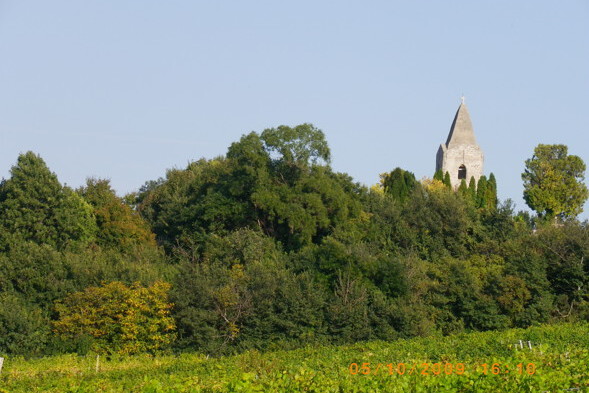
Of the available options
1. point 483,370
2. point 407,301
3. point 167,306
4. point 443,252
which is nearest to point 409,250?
point 443,252

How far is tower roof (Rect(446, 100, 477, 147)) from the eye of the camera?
214 ft

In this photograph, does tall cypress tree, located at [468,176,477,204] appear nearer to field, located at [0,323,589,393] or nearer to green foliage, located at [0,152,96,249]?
green foliage, located at [0,152,96,249]

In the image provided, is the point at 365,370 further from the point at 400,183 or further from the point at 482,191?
the point at 482,191

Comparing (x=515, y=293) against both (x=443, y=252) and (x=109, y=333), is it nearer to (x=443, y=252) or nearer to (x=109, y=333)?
(x=443, y=252)

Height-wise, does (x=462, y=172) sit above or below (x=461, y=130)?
→ below

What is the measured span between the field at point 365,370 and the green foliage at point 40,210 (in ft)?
33.1

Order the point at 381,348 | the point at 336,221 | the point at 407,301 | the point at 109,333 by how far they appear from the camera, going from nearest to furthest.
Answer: the point at 381,348
the point at 109,333
the point at 407,301
the point at 336,221

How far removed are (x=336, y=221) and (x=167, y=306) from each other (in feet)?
31.3

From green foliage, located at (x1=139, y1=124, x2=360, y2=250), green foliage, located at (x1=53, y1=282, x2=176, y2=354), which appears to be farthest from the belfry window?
green foliage, located at (x1=53, y1=282, x2=176, y2=354)

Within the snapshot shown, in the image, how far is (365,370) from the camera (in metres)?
16.8

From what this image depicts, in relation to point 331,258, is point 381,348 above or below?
below

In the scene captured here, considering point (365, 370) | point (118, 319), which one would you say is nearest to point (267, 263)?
point (118, 319)

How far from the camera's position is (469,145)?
64.9 m

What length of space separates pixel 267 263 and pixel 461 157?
3134cm
